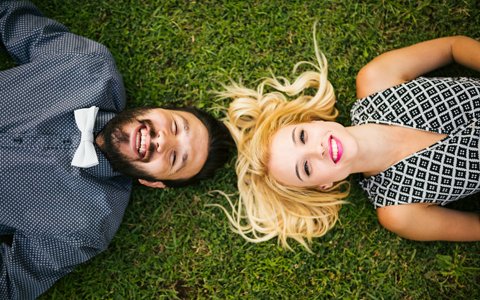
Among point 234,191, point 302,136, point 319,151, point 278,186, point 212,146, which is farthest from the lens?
point 234,191

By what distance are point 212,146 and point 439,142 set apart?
5.48 ft

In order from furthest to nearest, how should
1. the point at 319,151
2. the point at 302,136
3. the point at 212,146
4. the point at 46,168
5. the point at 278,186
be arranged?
the point at 278,186 < the point at 212,146 < the point at 46,168 < the point at 302,136 < the point at 319,151

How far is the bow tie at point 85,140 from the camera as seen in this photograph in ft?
10.1

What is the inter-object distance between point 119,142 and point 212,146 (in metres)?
0.68

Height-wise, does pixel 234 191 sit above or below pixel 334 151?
below

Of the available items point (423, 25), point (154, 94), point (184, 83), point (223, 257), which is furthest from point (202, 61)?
point (423, 25)

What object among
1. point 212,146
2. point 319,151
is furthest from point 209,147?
point 319,151

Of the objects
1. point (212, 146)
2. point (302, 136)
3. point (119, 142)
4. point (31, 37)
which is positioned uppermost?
point (31, 37)

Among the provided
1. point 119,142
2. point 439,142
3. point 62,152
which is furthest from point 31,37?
point 439,142

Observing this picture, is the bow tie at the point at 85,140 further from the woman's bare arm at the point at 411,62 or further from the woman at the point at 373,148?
the woman's bare arm at the point at 411,62

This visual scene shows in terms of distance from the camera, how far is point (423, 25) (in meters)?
3.70

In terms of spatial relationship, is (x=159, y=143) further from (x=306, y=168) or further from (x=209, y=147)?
(x=306, y=168)

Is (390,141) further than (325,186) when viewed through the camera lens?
No

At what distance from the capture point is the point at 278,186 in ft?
11.4
